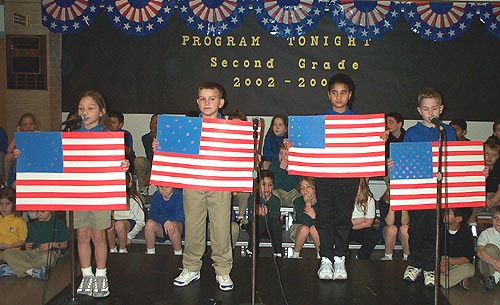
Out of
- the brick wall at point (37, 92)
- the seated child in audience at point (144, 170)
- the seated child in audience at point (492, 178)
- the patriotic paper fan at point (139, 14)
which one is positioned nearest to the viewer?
the seated child in audience at point (492, 178)

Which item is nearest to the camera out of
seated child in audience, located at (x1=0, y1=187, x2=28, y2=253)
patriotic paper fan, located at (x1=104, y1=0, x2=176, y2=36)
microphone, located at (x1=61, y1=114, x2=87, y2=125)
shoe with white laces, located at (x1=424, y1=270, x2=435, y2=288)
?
microphone, located at (x1=61, y1=114, x2=87, y2=125)

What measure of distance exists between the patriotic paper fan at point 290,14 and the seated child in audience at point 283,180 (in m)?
2.10

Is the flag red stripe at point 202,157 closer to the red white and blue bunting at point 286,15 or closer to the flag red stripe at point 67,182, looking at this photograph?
the flag red stripe at point 67,182

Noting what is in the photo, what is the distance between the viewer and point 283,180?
7.15 m

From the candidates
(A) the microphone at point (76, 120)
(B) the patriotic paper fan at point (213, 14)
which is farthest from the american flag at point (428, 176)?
(B) the patriotic paper fan at point (213, 14)

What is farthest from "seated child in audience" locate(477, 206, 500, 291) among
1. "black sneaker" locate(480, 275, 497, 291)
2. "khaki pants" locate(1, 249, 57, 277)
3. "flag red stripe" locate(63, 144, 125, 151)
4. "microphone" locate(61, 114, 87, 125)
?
"khaki pants" locate(1, 249, 57, 277)

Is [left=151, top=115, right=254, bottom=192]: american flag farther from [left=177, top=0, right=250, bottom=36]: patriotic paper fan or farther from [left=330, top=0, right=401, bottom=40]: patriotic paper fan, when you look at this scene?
[left=330, top=0, right=401, bottom=40]: patriotic paper fan

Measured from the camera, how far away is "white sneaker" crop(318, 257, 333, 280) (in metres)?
4.93

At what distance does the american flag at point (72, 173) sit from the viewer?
430 centimetres

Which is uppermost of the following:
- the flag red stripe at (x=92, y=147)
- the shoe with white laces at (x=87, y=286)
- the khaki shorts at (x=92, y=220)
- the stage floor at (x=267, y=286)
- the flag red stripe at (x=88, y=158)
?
the flag red stripe at (x=92, y=147)

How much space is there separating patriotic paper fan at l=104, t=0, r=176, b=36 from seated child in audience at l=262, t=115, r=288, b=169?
2300 mm

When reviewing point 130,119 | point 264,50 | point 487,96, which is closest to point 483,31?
point 487,96

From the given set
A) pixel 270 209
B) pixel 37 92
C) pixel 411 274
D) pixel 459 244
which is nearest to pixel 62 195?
pixel 270 209

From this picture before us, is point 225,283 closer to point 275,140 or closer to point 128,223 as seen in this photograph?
point 128,223
